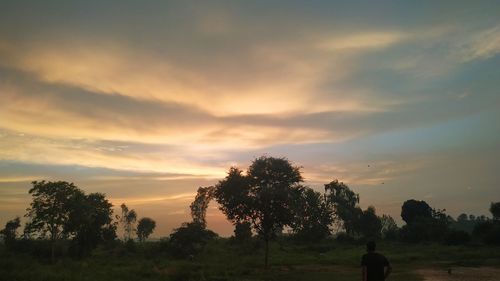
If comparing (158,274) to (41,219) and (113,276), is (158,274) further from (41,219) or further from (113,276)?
(41,219)

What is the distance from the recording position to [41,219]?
63781mm

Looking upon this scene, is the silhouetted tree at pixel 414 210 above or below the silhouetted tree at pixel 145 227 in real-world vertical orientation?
above

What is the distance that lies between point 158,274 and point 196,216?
71.0m

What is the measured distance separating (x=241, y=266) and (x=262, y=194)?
8943 millimetres

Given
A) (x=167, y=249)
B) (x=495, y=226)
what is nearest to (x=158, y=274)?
(x=167, y=249)

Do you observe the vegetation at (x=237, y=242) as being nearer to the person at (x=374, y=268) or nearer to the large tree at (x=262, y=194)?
the large tree at (x=262, y=194)

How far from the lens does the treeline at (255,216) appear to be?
52.6 metres

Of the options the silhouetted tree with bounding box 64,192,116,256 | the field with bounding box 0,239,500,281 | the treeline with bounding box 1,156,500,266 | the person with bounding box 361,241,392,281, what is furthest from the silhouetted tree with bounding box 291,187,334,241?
the person with bounding box 361,241,392,281

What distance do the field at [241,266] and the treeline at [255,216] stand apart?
11.3 feet

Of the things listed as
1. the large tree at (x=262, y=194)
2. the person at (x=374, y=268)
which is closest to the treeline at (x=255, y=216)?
the large tree at (x=262, y=194)

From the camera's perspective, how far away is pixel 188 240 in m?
68.6

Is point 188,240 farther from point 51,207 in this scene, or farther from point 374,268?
point 374,268

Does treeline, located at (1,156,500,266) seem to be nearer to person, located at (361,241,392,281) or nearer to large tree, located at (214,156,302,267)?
large tree, located at (214,156,302,267)

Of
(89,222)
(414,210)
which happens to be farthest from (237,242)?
(414,210)
